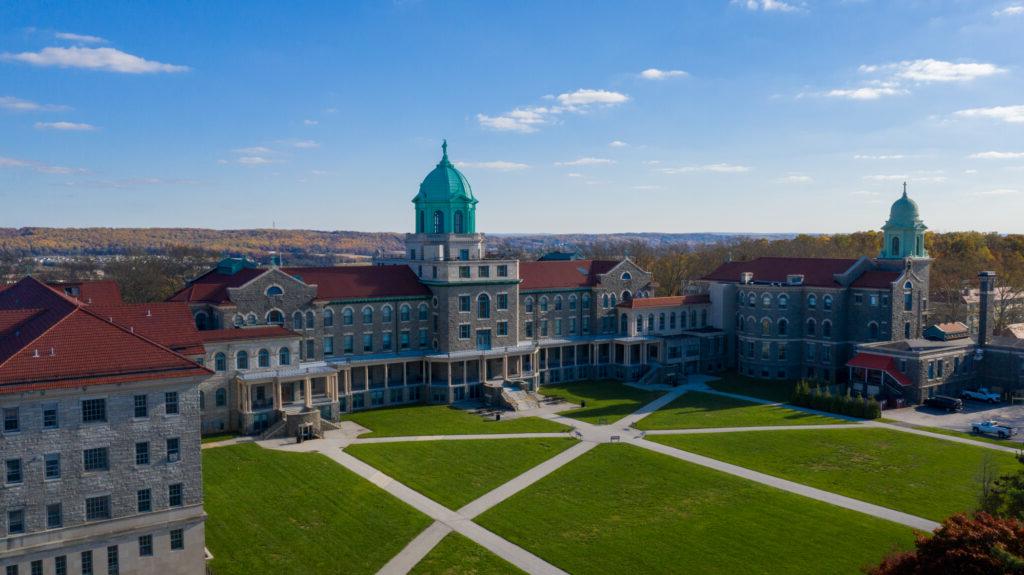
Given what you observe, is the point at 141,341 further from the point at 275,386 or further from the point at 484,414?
the point at 484,414

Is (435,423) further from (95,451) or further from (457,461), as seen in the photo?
(95,451)

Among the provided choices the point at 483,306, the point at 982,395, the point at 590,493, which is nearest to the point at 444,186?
the point at 483,306

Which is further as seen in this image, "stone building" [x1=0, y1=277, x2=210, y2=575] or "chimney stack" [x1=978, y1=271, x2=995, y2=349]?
"chimney stack" [x1=978, y1=271, x2=995, y2=349]

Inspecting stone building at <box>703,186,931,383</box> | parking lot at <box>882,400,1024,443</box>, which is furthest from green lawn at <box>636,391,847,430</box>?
stone building at <box>703,186,931,383</box>

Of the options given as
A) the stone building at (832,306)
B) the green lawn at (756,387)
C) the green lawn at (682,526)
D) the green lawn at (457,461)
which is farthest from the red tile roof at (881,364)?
the green lawn at (457,461)

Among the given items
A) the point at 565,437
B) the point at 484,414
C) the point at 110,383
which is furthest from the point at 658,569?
the point at 484,414

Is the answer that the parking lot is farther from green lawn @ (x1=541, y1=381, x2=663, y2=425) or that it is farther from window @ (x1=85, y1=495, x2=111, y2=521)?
window @ (x1=85, y1=495, x2=111, y2=521)

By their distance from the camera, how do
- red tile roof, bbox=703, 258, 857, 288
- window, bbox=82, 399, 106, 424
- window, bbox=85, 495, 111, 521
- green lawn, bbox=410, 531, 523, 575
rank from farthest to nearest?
red tile roof, bbox=703, 258, 857, 288 → green lawn, bbox=410, 531, 523, 575 → window, bbox=85, 495, 111, 521 → window, bbox=82, 399, 106, 424

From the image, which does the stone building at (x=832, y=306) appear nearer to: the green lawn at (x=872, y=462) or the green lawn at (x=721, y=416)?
the green lawn at (x=721, y=416)
